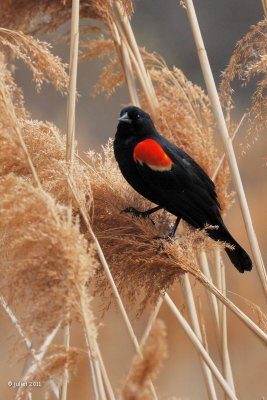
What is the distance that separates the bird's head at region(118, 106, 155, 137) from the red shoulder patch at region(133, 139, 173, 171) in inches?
6.3

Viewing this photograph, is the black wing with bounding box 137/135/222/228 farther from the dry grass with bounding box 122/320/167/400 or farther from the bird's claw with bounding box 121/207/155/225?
the dry grass with bounding box 122/320/167/400

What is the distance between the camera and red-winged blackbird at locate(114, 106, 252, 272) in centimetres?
227

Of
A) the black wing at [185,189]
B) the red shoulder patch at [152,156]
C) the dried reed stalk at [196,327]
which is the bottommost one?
the dried reed stalk at [196,327]

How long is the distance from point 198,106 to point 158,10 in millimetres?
9602

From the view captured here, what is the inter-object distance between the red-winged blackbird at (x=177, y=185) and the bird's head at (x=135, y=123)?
0.32ft

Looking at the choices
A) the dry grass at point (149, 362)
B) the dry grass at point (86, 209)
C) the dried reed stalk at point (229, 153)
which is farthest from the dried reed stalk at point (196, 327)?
the dry grass at point (149, 362)

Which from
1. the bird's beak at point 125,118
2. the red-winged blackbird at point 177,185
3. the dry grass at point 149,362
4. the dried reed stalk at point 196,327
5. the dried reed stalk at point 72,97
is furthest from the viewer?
the bird's beak at point 125,118

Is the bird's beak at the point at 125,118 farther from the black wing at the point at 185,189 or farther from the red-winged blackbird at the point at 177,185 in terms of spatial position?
the black wing at the point at 185,189

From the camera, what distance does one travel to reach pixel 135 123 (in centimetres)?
254

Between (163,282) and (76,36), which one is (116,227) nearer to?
(163,282)

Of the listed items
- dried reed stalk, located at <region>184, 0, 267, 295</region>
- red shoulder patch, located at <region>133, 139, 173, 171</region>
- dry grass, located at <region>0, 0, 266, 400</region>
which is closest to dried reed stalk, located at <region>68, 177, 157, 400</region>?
dry grass, located at <region>0, 0, 266, 400</region>

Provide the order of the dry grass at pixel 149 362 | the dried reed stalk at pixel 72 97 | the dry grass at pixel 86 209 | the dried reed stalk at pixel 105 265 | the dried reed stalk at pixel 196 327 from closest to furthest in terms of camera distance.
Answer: the dry grass at pixel 149 362 → the dry grass at pixel 86 209 → the dried reed stalk at pixel 105 265 → the dried reed stalk at pixel 72 97 → the dried reed stalk at pixel 196 327

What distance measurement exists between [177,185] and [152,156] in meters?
0.12

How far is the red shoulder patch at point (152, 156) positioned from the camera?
2.33 m
